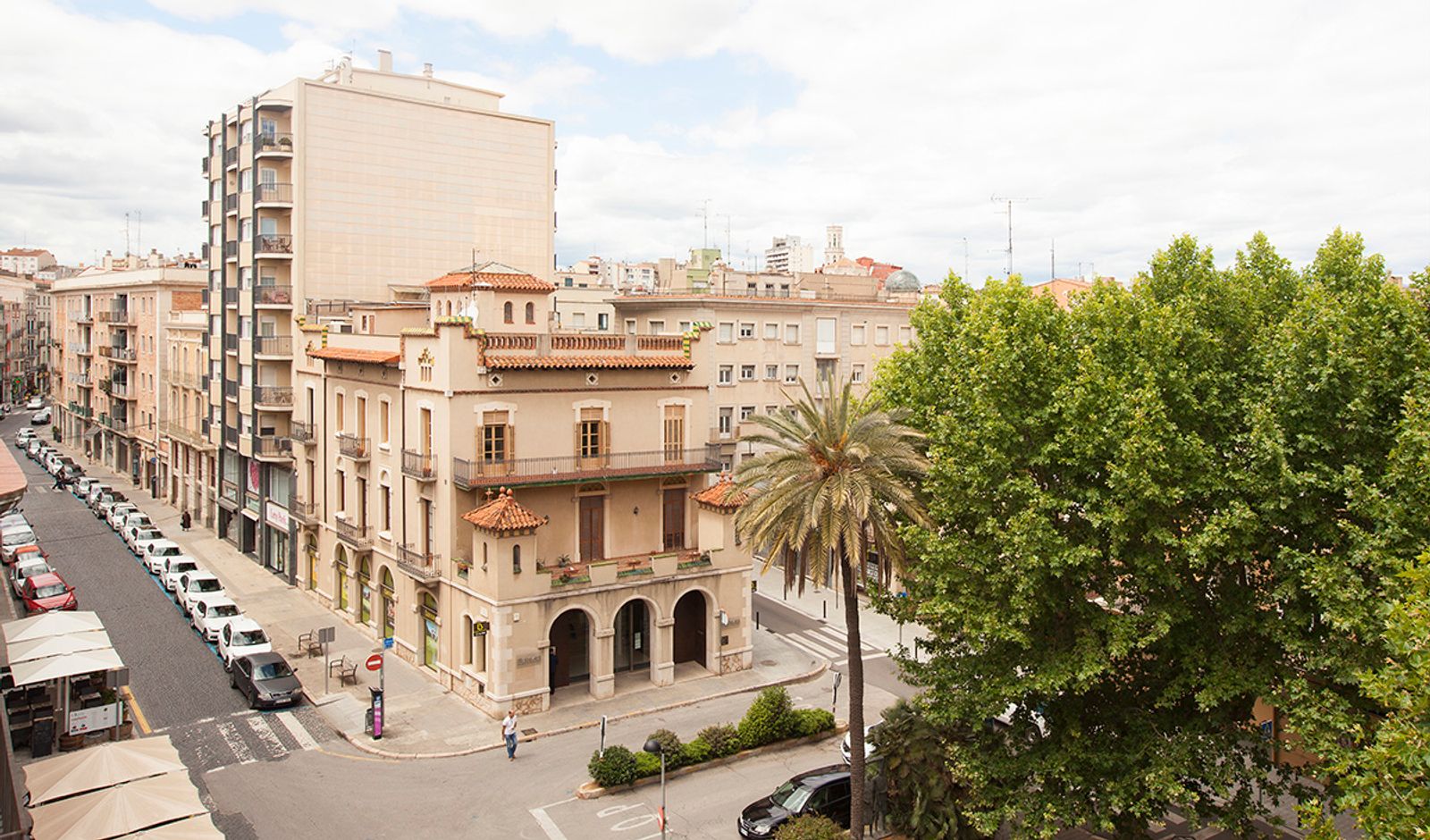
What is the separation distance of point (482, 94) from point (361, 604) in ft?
102

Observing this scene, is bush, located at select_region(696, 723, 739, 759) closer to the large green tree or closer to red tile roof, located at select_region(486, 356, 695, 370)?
the large green tree

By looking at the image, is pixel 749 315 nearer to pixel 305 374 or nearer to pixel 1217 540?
pixel 305 374

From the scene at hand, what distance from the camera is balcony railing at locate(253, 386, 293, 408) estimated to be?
2147 inches

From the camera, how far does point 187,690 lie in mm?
37656

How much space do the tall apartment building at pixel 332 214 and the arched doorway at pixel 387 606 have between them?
12.1 m

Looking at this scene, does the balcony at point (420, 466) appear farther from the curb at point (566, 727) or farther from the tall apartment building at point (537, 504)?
the curb at point (566, 727)

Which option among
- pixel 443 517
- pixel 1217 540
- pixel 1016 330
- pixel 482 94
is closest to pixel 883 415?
pixel 1016 330

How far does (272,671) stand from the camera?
37156 mm

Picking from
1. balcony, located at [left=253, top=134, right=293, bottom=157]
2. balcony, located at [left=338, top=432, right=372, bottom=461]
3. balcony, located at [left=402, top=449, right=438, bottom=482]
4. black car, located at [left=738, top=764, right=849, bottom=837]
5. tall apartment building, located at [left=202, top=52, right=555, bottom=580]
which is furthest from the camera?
tall apartment building, located at [left=202, top=52, right=555, bottom=580]

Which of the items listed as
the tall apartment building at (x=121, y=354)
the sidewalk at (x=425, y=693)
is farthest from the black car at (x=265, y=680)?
the tall apartment building at (x=121, y=354)

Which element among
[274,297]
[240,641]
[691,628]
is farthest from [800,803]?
[274,297]

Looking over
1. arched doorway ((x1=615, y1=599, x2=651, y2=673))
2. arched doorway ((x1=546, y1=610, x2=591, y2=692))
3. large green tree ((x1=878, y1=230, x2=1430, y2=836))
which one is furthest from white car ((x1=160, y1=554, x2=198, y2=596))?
large green tree ((x1=878, y1=230, x2=1430, y2=836))

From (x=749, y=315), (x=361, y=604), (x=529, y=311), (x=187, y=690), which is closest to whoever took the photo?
(x=187, y=690)

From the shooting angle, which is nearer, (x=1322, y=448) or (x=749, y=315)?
(x=1322, y=448)
